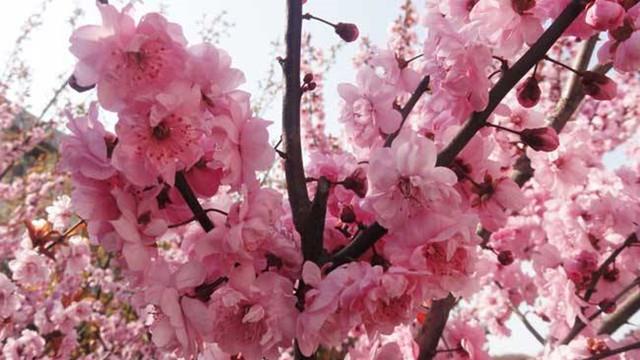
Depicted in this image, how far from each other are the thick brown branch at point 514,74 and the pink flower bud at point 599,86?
0.44ft

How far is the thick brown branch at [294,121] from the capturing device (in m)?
1.15

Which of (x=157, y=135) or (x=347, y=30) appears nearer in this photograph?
(x=157, y=135)

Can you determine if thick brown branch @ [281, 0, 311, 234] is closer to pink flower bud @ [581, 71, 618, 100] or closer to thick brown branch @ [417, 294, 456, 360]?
pink flower bud @ [581, 71, 618, 100]

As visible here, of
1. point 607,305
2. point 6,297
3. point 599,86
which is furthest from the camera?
point 6,297

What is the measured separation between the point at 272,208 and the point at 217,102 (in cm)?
21

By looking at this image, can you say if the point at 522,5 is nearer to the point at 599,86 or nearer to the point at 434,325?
the point at 599,86

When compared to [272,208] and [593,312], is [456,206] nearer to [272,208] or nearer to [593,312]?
[272,208]

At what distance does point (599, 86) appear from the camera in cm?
115

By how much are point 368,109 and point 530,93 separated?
1.21 feet

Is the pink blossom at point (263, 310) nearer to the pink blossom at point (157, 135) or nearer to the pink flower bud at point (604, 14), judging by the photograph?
the pink blossom at point (157, 135)

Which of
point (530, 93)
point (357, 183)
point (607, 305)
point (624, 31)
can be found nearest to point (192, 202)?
point (357, 183)

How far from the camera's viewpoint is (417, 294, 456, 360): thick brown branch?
2.04 meters

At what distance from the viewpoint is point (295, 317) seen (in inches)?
39.6

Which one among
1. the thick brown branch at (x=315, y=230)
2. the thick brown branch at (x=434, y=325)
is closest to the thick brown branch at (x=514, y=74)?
the thick brown branch at (x=315, y=230)
